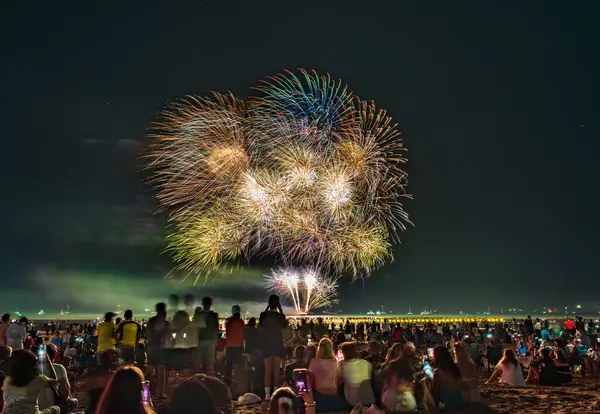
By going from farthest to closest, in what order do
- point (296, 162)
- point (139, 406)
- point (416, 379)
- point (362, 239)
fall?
point (362, 239), point (296, 162), point (416, 379), point (139, 406)

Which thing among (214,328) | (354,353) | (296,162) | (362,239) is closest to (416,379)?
(354,353)

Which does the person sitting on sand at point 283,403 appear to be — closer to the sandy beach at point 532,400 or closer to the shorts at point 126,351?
the sandy beach at point 532,400

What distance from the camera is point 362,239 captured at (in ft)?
74.3

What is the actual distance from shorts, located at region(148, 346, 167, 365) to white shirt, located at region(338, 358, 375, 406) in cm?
397

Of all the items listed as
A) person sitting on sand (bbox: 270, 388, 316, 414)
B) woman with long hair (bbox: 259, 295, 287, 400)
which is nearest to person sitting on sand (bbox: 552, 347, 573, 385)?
woman with long hair (bbox: 259, 295, 287, 400)

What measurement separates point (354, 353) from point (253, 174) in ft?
43.8

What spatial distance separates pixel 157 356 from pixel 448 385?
17.8ft

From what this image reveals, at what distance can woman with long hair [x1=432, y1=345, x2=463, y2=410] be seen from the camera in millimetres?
7676

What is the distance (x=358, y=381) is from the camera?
767cm

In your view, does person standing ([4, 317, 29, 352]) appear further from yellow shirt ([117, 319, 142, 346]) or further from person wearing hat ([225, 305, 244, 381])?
person wearing hat ([225, 305, 244, 381])

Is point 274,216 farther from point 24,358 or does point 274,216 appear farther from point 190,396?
point 190,396

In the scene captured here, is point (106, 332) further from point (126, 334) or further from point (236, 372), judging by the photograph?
point (236, 372)

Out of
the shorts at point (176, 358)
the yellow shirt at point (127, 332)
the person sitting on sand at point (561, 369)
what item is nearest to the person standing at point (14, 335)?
the yellow shirt at point (127, 332)

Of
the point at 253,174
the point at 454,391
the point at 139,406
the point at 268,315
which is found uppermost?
the point at 253,174
